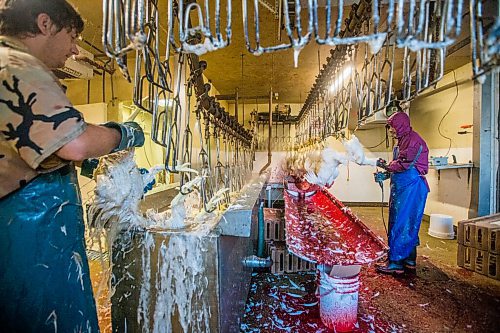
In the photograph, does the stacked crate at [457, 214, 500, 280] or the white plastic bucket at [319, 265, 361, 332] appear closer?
the white plastic bucket at [319, 265, 361, 332]

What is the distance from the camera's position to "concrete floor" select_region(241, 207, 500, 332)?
216 centimetres

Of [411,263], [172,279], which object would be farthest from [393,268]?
[172,279]

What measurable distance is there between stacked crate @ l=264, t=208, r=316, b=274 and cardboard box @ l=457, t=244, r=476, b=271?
1838 millimetres

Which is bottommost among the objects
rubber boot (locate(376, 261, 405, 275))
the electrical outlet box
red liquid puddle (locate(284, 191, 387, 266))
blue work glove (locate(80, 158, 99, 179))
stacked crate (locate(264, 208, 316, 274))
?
rubber boot (locate(376, 261, 405, 275))

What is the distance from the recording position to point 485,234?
305 cm

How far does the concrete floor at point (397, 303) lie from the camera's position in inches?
84.9

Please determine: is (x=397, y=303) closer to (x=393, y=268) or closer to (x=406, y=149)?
(x=393, y=268)

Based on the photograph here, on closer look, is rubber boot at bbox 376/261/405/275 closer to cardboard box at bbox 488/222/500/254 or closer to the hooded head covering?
cardboard box at bbox 488/222/500/254

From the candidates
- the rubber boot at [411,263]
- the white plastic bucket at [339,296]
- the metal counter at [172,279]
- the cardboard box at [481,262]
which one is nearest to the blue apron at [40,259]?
the metal counter at [172,279]

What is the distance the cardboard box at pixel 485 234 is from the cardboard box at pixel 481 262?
0.05m

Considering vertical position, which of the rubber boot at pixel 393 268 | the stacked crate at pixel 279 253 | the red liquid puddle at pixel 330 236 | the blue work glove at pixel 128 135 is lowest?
the rubber boot at pixel 393 268

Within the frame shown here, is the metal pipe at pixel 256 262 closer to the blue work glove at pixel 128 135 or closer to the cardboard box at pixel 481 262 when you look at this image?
the blue work glove at pixel 128 135

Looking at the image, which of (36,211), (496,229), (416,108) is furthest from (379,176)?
(416,108)

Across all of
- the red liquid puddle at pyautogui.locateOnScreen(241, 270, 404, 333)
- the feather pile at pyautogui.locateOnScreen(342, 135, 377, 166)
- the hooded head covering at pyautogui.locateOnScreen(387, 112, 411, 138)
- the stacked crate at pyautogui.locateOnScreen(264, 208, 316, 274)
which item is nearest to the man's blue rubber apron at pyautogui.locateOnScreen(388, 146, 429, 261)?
the hooded head covering at pyautogui.locateOnScreen(387, 112, 411, 138)
